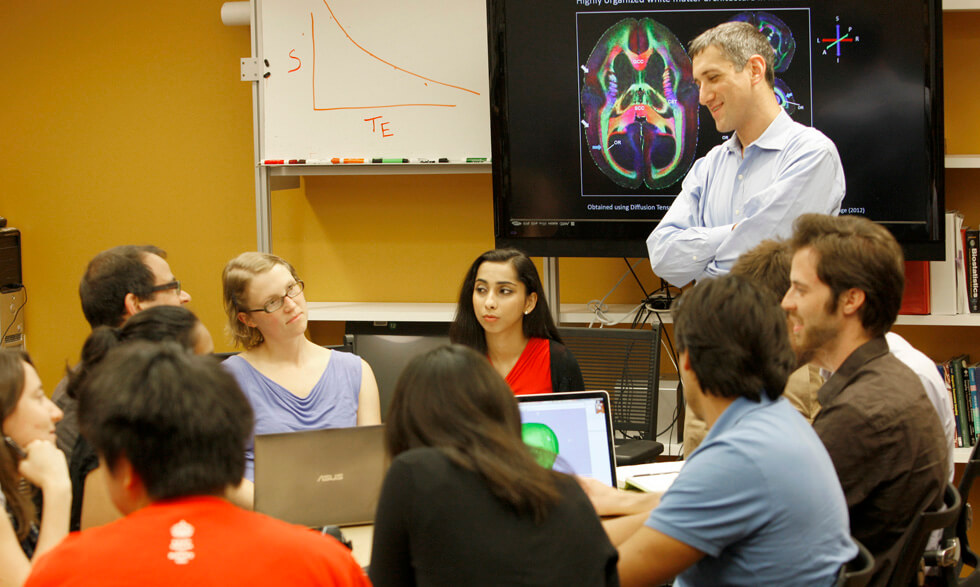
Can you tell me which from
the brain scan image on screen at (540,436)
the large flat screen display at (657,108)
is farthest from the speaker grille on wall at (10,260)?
the brain scan image on screen at (540,436)

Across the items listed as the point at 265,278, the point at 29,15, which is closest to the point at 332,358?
the point at 265,278

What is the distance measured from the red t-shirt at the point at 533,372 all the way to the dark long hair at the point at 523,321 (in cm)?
7

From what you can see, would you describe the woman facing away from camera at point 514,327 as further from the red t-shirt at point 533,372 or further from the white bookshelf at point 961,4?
the white bookshelf at point 961,4

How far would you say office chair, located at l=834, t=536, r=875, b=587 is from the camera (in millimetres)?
1489

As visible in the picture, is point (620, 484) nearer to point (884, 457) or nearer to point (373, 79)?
point (884, 457)

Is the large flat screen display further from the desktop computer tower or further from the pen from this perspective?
the desktop computer tower

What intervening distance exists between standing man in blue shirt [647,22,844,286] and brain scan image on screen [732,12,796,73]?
0.56 m

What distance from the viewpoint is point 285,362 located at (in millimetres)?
2652

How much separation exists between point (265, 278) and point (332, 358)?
30cm

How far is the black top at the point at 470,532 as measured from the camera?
1337 millimetres

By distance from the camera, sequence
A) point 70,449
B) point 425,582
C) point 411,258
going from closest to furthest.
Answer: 1. point 425,582
2. point 70,449
3. point 411,258

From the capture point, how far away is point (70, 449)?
6.98ft

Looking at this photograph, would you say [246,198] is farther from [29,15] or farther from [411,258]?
[29,15]

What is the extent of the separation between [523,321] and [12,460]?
1.59 m
